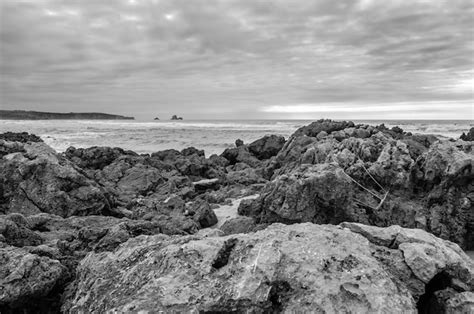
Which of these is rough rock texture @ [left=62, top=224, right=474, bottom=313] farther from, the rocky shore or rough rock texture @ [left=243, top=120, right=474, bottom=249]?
rough rock texture @ [left=243, top=120, right=474, bottom=249]

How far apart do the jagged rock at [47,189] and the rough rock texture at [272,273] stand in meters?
4.43

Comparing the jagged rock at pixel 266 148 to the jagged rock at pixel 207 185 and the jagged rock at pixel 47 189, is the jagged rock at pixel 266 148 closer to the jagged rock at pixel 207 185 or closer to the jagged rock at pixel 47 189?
the jagged rock at pixel 207 185

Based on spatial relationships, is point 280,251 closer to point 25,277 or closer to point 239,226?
point 25,277

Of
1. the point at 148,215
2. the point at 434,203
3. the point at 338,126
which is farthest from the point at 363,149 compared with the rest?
the point at 338,126

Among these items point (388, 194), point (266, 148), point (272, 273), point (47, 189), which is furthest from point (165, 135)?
point (272, 273)

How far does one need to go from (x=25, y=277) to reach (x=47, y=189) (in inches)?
197

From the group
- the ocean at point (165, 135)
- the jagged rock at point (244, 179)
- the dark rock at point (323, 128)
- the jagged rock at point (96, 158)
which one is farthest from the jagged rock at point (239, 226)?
the ocean at point (165, 135)

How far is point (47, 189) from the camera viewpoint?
786 centimetres

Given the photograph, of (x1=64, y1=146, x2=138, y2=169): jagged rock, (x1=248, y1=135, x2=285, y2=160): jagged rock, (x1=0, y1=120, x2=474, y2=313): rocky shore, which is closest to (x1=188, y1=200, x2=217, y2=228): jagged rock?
(x1=0, y1=120, x2=474, y2=313): rocky shore

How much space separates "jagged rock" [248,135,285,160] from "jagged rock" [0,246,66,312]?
16734mm

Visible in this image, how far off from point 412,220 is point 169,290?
17.6ft

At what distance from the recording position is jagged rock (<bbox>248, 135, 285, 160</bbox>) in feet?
65.8

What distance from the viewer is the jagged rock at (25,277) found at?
3240 mm

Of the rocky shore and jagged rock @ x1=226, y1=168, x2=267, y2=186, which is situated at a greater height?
the rocky shore
